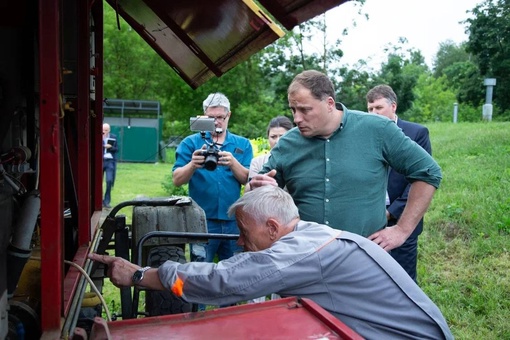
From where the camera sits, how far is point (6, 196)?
277 cm

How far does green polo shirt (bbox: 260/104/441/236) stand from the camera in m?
3.91

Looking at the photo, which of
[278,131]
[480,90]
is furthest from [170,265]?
[480,90]

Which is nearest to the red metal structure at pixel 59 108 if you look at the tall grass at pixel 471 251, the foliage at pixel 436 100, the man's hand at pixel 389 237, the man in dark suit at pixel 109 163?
the man's hand at pixel 389 237

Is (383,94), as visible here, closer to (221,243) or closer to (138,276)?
(221,243)

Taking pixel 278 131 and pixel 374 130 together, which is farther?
pixel 278 131

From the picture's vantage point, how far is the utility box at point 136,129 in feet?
102

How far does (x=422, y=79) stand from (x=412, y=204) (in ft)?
240

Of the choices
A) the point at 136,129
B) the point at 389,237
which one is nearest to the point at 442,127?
the point at 136,129

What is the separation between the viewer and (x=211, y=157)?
16.4ft

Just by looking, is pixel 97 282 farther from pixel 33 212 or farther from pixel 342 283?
pixel 342 283

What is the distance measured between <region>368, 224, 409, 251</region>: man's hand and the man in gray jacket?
3.70 ft

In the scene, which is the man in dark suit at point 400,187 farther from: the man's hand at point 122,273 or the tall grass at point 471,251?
the man's hand at point 122,273

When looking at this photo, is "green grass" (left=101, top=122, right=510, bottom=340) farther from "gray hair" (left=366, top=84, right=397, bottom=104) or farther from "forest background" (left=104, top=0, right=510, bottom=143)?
"forest background" (left=104, top=0, right=510, bottom=143)

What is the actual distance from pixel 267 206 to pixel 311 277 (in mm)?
368
